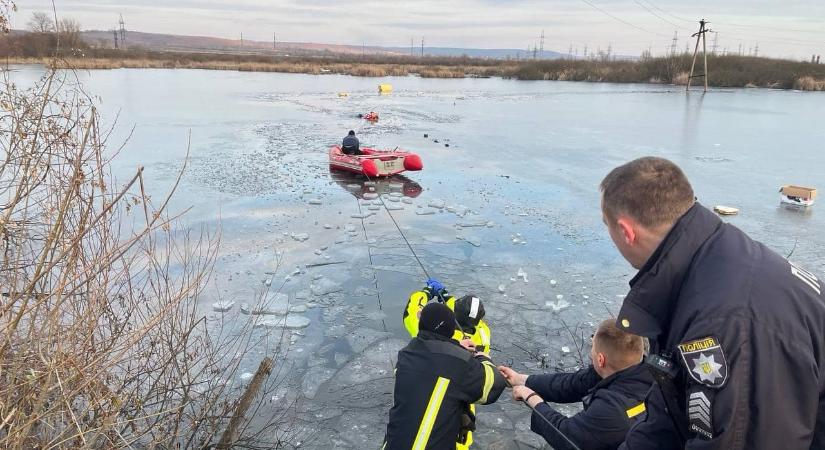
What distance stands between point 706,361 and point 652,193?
46cm

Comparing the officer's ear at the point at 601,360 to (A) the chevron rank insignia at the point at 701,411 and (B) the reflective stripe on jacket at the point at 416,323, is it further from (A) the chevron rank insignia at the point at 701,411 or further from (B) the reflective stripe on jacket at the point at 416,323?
(A) the chevron rank insignia at the point at 701,411

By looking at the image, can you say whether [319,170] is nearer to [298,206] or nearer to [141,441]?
[298,206]

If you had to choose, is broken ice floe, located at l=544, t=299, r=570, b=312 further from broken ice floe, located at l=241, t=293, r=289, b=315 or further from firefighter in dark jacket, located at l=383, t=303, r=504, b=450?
firefighter in dark jacket, located at l=383, t=303, r=504, b=450

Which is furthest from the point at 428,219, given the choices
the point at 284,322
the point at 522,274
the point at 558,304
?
the point at 284,322

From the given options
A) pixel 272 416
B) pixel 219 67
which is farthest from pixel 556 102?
pixel 219 67

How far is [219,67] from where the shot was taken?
50031mm

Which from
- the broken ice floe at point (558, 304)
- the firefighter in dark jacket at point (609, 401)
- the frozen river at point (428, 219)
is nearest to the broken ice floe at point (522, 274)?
the frozen river at point (428, 219)

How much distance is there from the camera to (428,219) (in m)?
7.96

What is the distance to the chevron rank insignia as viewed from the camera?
1.35 meters

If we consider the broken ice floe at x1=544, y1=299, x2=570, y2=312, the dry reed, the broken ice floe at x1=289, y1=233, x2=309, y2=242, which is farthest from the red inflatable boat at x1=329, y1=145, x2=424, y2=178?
the dry reed

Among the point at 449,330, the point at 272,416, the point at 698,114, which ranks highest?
the point at 698,114

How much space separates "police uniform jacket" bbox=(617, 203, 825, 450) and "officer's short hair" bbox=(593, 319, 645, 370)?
0.93 metres

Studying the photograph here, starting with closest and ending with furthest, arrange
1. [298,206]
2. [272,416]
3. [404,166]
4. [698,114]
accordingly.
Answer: [272,416], [298,206], [404,166], [698,114]

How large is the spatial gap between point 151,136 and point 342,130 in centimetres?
520
